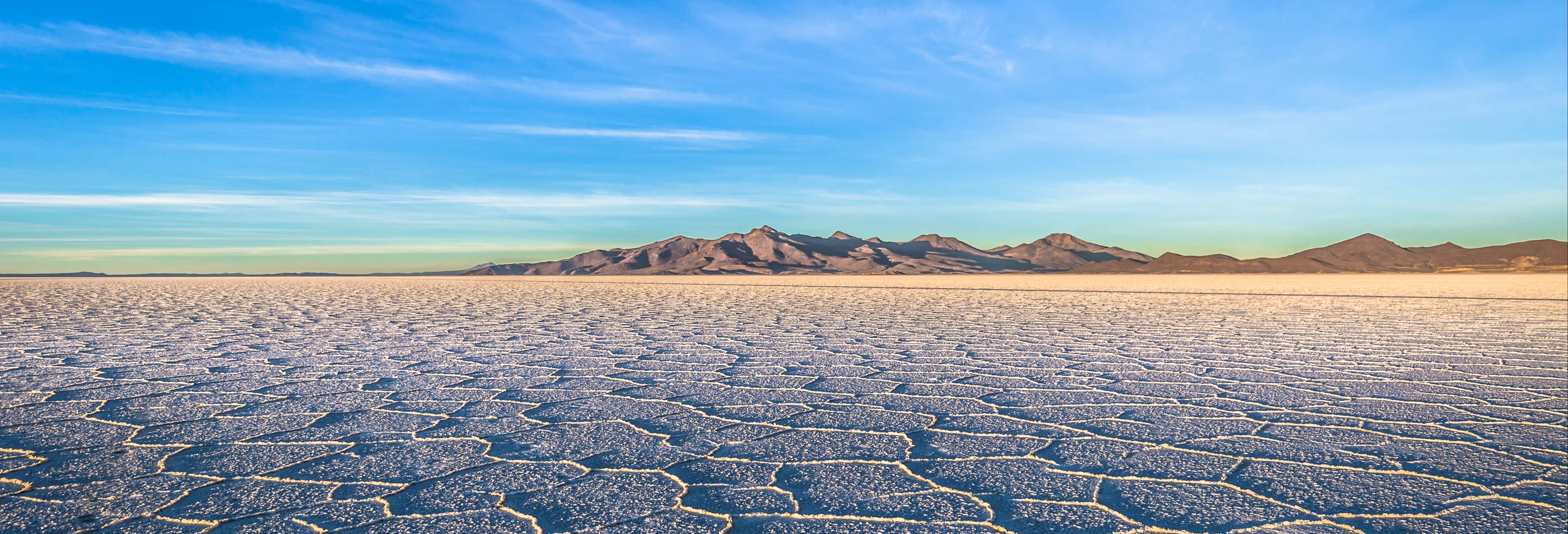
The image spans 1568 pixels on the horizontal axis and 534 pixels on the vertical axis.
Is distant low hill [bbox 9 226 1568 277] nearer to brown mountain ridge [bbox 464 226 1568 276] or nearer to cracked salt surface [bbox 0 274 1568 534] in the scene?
brown mountain ridge [bbox 464 226 1568 276]

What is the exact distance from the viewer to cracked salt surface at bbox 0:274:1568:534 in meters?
1.83

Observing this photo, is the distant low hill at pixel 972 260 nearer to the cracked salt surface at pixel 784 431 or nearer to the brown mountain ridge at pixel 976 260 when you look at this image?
the brown mountain ridge at pixel 976 260

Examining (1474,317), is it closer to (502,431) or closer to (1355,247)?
(502,431)

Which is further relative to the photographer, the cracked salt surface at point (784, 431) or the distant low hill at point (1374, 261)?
the distant low hill at point (1374, 261)

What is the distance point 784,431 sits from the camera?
263 cm

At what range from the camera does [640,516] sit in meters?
1.79

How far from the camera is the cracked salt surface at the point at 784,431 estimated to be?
6.00 feet

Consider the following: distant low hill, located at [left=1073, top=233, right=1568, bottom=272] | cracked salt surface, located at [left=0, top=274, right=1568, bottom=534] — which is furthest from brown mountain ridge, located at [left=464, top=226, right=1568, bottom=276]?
cracked salt surface, located at [left=0, top=274, right=1568, bottom=534]

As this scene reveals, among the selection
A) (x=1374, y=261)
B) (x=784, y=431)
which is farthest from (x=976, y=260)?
(x=784, y=431)

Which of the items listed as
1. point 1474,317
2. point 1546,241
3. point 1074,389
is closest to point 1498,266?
point 1546,241

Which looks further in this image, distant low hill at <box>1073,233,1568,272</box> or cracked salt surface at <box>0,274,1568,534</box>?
distant low hill at <box>1073,233,1568,272</box>

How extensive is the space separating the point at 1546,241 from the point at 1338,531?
99.5 metres

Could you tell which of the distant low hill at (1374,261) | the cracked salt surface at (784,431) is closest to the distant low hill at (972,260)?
the distant low hill at (1374,261)

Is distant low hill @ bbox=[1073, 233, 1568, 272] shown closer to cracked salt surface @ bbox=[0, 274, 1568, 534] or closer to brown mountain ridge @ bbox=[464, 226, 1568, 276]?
brown mountain ridge @ bbox=[464, 226, 1568, 276]
